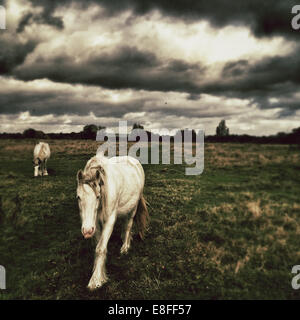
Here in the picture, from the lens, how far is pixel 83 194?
13.3ft

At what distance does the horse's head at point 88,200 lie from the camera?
12.8 feet

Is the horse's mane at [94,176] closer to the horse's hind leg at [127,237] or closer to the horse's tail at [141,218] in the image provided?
the horse's hind leg at [127,237]

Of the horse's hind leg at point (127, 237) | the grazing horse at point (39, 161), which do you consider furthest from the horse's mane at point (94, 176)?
the grazing horse at point (39, 161)

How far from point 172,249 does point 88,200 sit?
11.0 ft

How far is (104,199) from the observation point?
15.6ft

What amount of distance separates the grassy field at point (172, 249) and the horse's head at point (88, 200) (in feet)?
5.31

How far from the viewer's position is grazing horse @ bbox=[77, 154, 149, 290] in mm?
4023

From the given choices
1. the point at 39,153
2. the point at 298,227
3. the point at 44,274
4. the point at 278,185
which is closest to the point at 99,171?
the point at 44,274

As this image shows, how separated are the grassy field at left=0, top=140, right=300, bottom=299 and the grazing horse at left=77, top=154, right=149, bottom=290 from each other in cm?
43

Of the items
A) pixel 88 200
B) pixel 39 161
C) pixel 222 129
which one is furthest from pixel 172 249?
pixel 222 129

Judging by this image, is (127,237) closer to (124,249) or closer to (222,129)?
(124,249)

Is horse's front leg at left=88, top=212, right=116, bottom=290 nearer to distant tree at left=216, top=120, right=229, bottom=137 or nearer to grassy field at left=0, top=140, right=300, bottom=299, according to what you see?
grassy field at left=0, top=140, right=300, bottom=299

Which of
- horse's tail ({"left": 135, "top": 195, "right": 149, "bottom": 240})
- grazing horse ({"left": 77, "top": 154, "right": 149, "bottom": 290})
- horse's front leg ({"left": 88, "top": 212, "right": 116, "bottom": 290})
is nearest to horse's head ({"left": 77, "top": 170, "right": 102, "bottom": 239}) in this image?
grazing horse ({"left": 77, "top": 154, "right": 149, "bottom": 290})

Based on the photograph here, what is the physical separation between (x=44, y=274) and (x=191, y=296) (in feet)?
10.7
